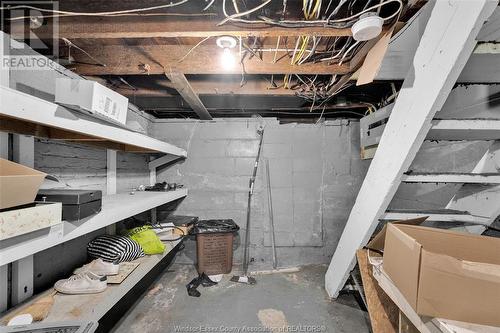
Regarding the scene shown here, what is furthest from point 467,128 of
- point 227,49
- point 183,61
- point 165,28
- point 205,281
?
point 205,281

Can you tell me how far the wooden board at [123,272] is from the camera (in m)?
1.46

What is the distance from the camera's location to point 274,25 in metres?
1.15

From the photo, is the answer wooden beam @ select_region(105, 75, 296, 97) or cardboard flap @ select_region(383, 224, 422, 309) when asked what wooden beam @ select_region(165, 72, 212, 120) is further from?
cardboard flap @ select_region(383, 224, 422, 309)

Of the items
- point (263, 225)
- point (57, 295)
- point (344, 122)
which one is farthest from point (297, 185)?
point (57, 295)

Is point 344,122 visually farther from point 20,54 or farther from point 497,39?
point 20,54

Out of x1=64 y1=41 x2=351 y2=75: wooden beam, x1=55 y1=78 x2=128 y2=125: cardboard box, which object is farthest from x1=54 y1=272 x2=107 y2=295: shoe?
x1=64 y1=41 x2=351 y2=75: wooden beam

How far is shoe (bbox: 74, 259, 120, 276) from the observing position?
60.5 inches

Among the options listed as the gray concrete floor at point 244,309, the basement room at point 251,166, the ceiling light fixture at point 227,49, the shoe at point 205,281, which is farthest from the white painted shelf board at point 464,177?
the shoe at point 205,281

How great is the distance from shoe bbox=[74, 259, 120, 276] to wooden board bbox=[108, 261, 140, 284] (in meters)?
0.04

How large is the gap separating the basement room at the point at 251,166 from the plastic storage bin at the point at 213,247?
0.02 meters

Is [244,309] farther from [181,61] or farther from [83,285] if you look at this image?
[181,61]

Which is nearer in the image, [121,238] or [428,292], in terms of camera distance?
[428,292]

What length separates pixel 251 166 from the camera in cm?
298

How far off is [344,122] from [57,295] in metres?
3.11
